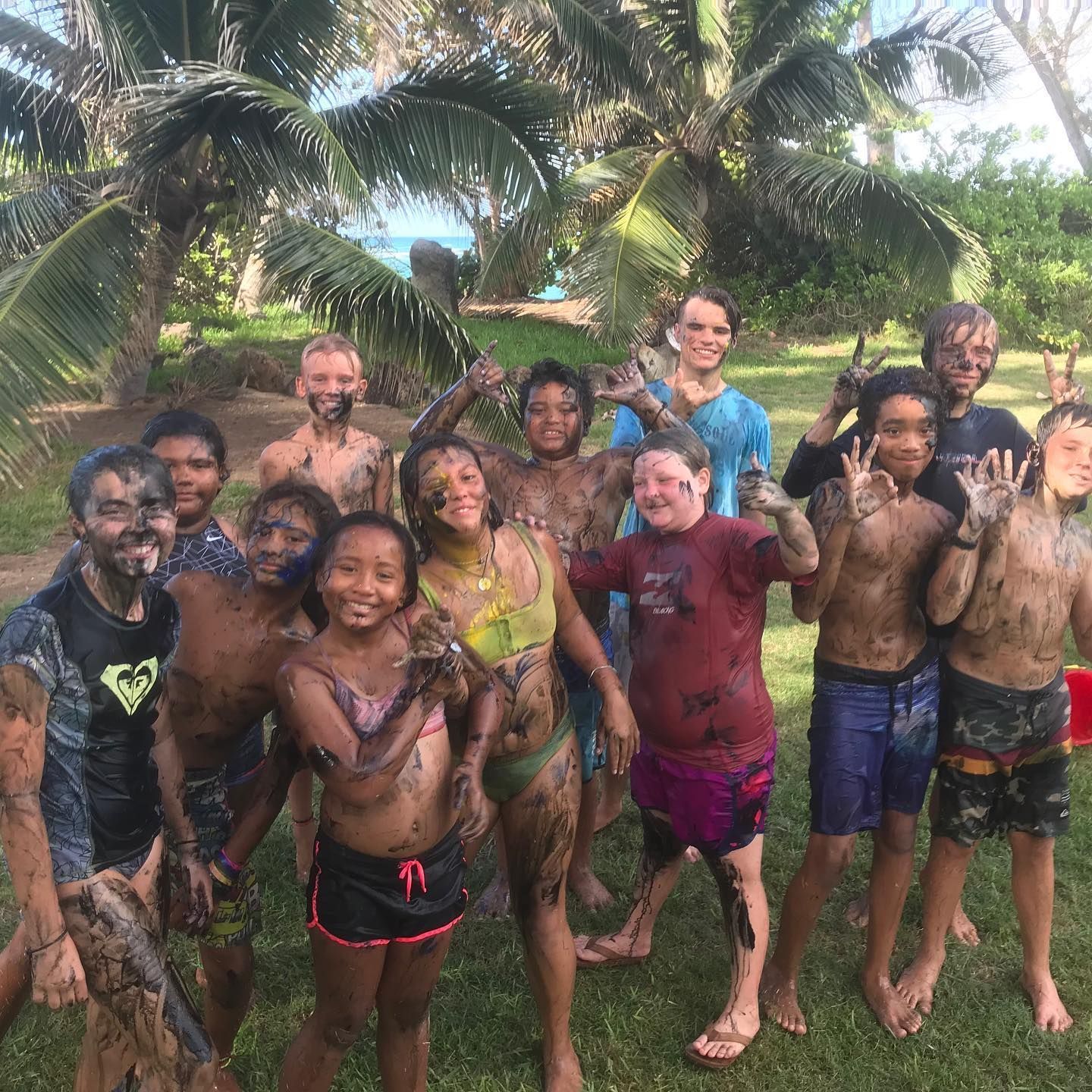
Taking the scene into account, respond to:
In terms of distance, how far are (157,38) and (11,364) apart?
12.7ft

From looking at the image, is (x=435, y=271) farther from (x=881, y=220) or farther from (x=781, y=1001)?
(x=781, y=1001)

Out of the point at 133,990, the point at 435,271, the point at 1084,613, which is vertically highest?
the point at 435,271

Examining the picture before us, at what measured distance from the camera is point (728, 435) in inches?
147

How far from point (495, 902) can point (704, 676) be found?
1.52m

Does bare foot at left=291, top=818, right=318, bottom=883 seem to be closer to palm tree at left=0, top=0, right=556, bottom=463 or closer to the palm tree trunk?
palm tree at left=0, top=0, right=556, bottom=463

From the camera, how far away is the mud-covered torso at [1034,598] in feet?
9.95

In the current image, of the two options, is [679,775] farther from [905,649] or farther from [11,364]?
[11,364]

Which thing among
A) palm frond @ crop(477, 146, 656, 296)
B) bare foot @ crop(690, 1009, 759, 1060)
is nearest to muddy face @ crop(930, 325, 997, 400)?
bare foot @ crop(690, 1009, 759, 1060)

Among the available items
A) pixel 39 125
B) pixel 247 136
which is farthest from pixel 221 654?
pixel 39 125

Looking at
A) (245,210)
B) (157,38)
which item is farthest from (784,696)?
(157,38)

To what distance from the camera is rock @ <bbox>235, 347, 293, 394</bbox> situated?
13016mm

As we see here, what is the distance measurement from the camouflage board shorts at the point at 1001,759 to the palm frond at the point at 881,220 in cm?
971

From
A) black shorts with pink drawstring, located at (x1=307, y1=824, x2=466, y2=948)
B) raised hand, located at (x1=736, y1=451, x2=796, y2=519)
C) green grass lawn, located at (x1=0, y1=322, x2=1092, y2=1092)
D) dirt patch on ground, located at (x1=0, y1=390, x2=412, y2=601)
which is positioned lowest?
green grass lawn, located at (x1=0, y1=322, x2=1092, y2=1092)

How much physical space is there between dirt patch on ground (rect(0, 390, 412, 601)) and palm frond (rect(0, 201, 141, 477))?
2439 mm
